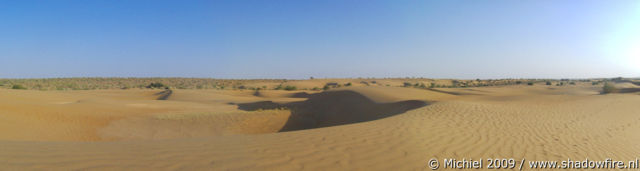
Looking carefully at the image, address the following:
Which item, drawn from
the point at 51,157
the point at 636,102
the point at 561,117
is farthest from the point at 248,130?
the point at 636,102

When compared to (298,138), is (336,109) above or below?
below

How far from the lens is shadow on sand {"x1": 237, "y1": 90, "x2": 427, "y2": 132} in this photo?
38.3ft

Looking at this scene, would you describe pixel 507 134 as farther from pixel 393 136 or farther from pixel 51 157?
pixel 51 157

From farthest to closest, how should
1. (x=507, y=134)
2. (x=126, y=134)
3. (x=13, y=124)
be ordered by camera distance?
(x=126, y=134) → (x=13, y=124) → (x=507, y=134)

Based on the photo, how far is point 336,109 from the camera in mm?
14508

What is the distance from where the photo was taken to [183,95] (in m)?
19.3

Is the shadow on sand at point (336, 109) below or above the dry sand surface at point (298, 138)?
below

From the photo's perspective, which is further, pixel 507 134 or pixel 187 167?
pixel 507 134

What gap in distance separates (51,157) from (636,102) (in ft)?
61.3

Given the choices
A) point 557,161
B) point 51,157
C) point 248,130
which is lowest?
point 248,130

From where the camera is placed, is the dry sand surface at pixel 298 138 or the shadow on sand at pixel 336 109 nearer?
the dry sand surface at pixel 298 138

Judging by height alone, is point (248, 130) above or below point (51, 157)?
below

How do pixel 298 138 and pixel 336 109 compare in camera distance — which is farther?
pixel 336 109

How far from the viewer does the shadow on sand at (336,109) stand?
38.3 ft
